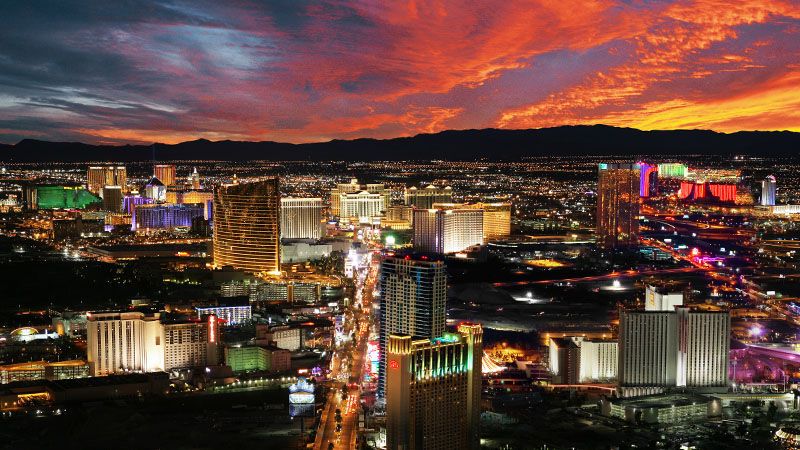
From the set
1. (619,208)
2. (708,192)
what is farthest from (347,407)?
(708,192)

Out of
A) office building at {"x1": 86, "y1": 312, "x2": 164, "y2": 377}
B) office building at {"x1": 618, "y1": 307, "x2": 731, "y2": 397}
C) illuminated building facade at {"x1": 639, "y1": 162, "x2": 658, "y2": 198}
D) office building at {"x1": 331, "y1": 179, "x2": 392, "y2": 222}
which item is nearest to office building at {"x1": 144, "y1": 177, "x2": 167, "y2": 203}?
office building at {"x1": 331, "y1": 179, "x2": 392, "y2": 222}

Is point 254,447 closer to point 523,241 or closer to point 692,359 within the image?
point 692,359

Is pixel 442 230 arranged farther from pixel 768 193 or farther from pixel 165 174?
pixel 165 174

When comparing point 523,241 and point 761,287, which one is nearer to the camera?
point 761,287

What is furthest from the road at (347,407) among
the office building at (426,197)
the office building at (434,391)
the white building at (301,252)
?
the office building at (426,197)

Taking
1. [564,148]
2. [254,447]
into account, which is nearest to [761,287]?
[254,447]

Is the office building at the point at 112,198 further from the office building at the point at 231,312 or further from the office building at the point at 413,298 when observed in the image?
the office building at the point at 413,298
